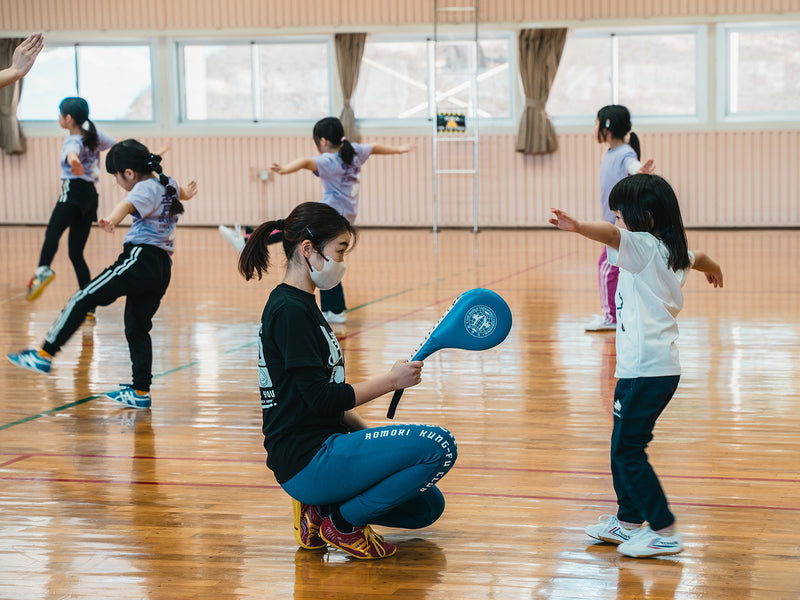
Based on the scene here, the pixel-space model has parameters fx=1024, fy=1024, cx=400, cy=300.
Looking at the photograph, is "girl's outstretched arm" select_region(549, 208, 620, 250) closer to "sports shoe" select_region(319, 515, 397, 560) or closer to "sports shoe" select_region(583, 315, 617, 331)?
"sports shoe" select_region(319, 515, 397, 560)

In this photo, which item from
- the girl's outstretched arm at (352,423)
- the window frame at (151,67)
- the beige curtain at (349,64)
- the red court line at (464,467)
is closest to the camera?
the girl's outstretched arm at (352,423)

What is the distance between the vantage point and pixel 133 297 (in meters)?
4.68

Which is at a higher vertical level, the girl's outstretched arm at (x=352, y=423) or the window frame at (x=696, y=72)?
the window frame at (x=696, y=72)

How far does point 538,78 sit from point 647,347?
38.3ft

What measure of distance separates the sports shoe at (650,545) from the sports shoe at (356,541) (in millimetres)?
651

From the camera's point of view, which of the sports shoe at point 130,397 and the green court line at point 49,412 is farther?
the sports shoe at point 130,397

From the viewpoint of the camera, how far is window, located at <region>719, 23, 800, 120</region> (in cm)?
Answer: 1356

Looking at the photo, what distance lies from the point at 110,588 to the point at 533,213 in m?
12.4

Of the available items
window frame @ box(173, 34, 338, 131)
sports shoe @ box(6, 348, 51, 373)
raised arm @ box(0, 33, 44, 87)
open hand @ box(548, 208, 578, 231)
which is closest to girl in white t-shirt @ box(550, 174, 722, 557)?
open hand @ box(548, 208, 578, 231)

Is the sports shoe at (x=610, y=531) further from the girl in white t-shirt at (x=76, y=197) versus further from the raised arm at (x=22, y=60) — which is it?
the girl in white t-shirt at (x=76, y=197)

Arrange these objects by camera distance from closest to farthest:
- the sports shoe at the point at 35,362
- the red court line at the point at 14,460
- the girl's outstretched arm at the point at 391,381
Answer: the girl's outstretched arm at the point at 391,381, the red court line at the point at 14,460, the sports shoe at the point at 35,362

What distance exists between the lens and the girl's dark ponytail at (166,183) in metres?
4.65

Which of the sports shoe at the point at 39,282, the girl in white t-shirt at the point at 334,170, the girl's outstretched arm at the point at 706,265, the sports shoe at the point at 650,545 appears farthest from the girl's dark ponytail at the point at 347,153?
the sports shoe at the point at 650,545

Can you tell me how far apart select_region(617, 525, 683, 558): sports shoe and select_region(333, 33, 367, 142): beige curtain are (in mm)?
12188
